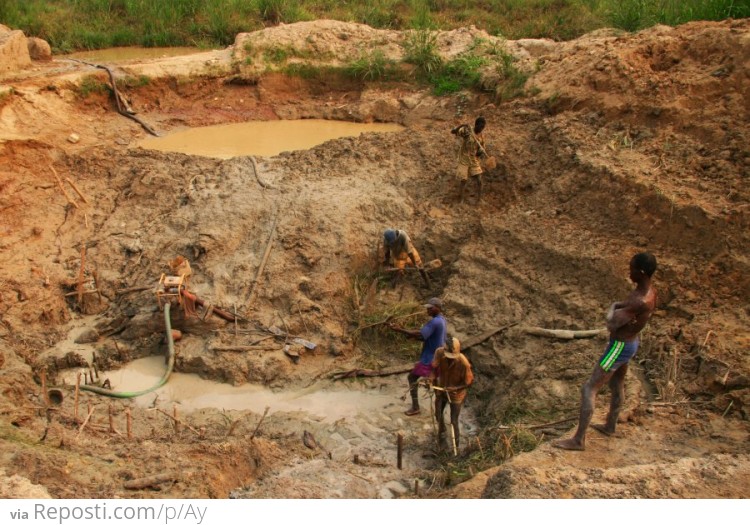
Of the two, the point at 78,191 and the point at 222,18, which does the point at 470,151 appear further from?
the point at 222,18

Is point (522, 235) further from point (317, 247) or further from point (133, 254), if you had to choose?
point (133, 254)

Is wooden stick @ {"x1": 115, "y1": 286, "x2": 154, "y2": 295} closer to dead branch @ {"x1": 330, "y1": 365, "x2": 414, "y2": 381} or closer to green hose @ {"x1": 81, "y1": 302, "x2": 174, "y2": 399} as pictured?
green hose @ {"x1": 81, "y1": 302, "x2": 174, "y2": 399}

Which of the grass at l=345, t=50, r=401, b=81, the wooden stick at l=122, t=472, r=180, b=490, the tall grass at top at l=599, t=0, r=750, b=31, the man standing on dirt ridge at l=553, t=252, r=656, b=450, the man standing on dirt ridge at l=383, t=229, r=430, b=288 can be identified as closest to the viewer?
the man standing on dirt ridge at l=553, t=252, r=656, b=450

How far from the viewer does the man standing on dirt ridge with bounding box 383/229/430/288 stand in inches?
333

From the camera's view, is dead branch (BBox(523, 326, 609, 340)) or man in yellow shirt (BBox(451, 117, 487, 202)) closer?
dead branch (BBox(523, 326, 609, 340))

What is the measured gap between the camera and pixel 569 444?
5.42m

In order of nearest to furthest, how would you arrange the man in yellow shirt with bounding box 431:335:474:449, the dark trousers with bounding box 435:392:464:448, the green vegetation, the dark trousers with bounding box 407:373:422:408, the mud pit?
the mud pit → the man in yellow shirt with bounding box 431:335:474:449 → the dark trousers with bounding box 435:392:464:448 → the dark trousers with bounding box 407:373:422:408 → the green vegetation

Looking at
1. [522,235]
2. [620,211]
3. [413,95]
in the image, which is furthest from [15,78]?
[620,211]

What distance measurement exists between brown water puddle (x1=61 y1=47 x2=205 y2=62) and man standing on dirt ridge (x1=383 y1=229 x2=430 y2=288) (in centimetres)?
960

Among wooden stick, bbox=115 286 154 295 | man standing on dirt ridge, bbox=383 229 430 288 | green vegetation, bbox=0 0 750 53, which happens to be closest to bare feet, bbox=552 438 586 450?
man standing on dirt ridge, bbox=383 229 430 288

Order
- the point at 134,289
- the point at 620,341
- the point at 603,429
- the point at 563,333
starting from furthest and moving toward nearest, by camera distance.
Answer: the point at 134,289 < the point at 563,333 < the point at 603,429 < the point at 620,341

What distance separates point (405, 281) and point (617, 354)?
4062 millimetres

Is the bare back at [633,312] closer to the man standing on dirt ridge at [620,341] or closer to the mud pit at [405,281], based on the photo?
the man standing on dirt ridge at [620,341]

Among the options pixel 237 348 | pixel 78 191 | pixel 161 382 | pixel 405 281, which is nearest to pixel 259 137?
pixel 78 191
